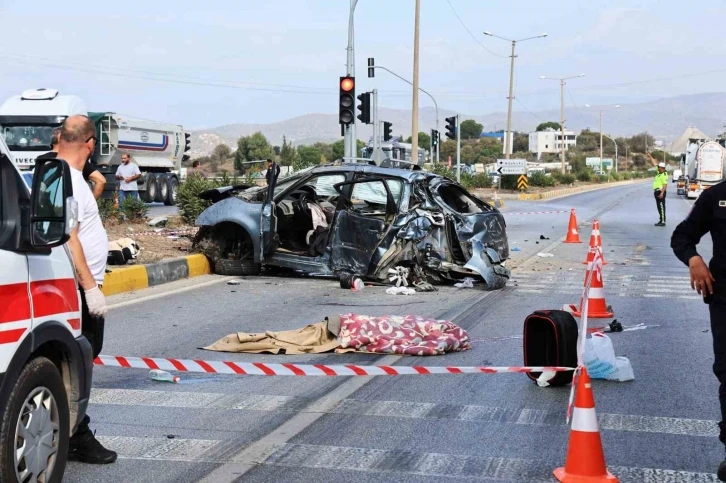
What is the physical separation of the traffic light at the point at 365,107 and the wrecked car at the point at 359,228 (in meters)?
12.3

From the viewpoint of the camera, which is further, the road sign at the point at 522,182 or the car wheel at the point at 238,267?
the road sign at the point at 522,182

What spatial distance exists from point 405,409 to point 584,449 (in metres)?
1.82

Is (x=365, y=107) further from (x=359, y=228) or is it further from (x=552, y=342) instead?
(x=552, y=342)

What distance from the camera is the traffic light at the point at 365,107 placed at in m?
26.2

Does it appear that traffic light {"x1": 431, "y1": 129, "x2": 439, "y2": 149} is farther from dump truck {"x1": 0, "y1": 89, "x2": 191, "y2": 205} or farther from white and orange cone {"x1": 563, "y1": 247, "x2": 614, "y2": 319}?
white and orange cone {"x1": 563, "y1": 247, "x2": 614, "y2": 319}

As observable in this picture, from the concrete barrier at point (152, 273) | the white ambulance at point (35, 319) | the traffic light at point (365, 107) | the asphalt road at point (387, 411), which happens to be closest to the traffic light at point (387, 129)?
the traffic light at point (365, 107)

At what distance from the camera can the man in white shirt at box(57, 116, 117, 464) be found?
493 centimetres

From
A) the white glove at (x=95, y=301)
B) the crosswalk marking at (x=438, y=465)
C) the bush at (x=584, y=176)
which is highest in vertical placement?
the white glove at (x=95, y=301)

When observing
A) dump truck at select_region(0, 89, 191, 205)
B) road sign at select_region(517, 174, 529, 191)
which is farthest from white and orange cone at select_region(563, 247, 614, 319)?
road sign at select_region(517, 174, 529, 191)

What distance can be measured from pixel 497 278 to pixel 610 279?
243 centimetres

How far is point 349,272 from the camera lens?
1316 centimetres

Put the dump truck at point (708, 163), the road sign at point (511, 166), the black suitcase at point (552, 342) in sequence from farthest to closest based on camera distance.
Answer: the dump truck at point (708, 163)
the road sign at point (511, 166)
the black suitcase at point (552, 342)

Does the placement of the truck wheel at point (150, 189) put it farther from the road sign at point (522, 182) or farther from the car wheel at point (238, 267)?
the road sign at point (522, 182)

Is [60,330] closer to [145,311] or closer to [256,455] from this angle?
[256,455]
